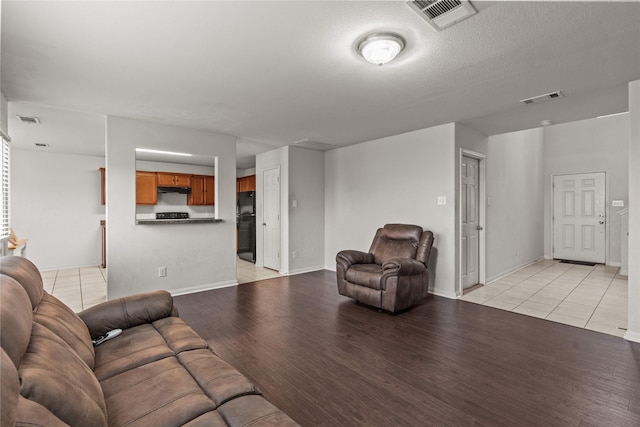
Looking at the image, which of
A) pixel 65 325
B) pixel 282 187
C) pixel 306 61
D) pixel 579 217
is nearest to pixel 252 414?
pixel 65 325

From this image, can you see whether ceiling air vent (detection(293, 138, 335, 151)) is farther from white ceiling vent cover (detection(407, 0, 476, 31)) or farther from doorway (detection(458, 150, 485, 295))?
white ceiling vent cover (detection(407, 0, 476, 31))

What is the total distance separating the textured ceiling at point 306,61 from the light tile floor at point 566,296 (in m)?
2.36

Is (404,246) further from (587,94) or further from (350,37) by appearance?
(350,37)

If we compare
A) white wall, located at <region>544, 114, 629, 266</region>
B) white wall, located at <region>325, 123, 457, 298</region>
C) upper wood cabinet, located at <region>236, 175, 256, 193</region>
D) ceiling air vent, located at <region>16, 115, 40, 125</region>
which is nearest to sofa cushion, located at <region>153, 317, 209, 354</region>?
white wall, located at <region>325, 123, 457, 298</region>

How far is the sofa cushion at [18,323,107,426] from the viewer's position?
85cm

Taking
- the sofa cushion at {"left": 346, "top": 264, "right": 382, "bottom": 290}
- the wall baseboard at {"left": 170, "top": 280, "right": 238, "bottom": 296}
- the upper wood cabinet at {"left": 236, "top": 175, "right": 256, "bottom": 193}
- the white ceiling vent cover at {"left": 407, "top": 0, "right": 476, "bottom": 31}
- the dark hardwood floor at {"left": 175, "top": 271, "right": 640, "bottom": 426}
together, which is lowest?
the dark hardwood floor at {"left": 175, "top": 271, "right": 640, "bottom": 426}

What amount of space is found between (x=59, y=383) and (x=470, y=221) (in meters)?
4.93

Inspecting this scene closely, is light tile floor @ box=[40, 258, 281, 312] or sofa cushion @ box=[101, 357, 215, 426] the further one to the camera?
light tile floor @ box=[40, 258, 281, 312]

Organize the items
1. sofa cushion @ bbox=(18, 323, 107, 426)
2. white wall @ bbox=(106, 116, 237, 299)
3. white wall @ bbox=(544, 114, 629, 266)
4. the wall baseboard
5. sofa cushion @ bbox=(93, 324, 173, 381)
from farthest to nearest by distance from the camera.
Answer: white wall @ bbox=(544, 114, 629, 266) → the wall baseboard → white wall @ bbox=(106, 116, 237, 299) → sofa cushion @ bbox=(93, 324, 173, 381) → sofa cushion @ bbox=(18, 323, 107, 426)

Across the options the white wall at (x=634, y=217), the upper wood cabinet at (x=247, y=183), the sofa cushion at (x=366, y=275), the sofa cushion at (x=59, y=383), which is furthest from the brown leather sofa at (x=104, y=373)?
the upper wood cabinet at (x=247, y=183)

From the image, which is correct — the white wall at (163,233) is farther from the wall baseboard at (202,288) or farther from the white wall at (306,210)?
the white wall at (306,210)

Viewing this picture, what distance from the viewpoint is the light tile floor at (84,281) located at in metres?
4.23

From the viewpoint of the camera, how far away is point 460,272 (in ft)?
14.4

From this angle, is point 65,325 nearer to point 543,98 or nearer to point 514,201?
point 543,98
